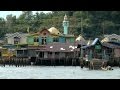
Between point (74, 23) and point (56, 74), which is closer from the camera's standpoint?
point (56, 74)

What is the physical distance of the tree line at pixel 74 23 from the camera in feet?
199

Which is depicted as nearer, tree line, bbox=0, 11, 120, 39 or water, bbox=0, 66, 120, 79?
water, bbox=0, 66, 120, 79

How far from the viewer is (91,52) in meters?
46.7

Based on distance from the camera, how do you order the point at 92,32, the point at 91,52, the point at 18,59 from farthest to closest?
1. the point at 92,32
2. the point at 18,59
3. the point at 91,52

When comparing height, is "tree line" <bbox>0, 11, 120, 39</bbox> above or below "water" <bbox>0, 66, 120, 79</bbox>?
above

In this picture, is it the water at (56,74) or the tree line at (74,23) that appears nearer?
the water at (56,74)

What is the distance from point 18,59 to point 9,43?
7102mm

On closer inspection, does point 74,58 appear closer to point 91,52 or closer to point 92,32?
point 91,52

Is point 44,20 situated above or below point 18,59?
above

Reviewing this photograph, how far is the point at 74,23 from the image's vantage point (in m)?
64.4

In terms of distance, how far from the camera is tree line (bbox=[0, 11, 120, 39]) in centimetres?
6062

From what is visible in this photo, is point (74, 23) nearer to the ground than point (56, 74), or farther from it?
farther from it

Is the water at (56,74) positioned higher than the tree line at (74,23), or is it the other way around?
the tree line at (74,23)
